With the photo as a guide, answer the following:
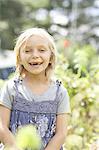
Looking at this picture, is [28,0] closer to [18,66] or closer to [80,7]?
[80,7]

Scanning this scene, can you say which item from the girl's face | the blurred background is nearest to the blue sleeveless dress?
the girl's face

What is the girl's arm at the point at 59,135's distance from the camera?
299 cm

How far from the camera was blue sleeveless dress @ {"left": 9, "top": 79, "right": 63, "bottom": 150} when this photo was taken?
302 centimetres

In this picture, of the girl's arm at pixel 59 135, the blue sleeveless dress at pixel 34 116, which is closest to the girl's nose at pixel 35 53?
the blue sleeveless dress at pixel 34 116

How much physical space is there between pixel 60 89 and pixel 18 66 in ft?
0.86

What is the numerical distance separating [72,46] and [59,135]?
19.9ft

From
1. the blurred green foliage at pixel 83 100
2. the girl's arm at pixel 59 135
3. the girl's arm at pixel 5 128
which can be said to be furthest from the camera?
the blurred green foliage at pixel 83 100

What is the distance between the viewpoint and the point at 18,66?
10.4ft

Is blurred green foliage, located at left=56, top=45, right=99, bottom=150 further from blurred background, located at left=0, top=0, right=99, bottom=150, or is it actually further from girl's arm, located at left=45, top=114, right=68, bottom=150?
girl's arm, located at left=45, top=114, right=68, bottom=150

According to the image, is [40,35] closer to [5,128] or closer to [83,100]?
[5,128]

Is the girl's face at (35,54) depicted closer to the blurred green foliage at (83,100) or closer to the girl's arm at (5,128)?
the girl's arm at (5,128)

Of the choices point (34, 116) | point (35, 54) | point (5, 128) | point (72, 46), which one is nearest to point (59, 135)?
point (34, 116)

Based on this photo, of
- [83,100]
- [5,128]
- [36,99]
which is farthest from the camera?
[83,100]

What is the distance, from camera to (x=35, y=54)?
303cm
